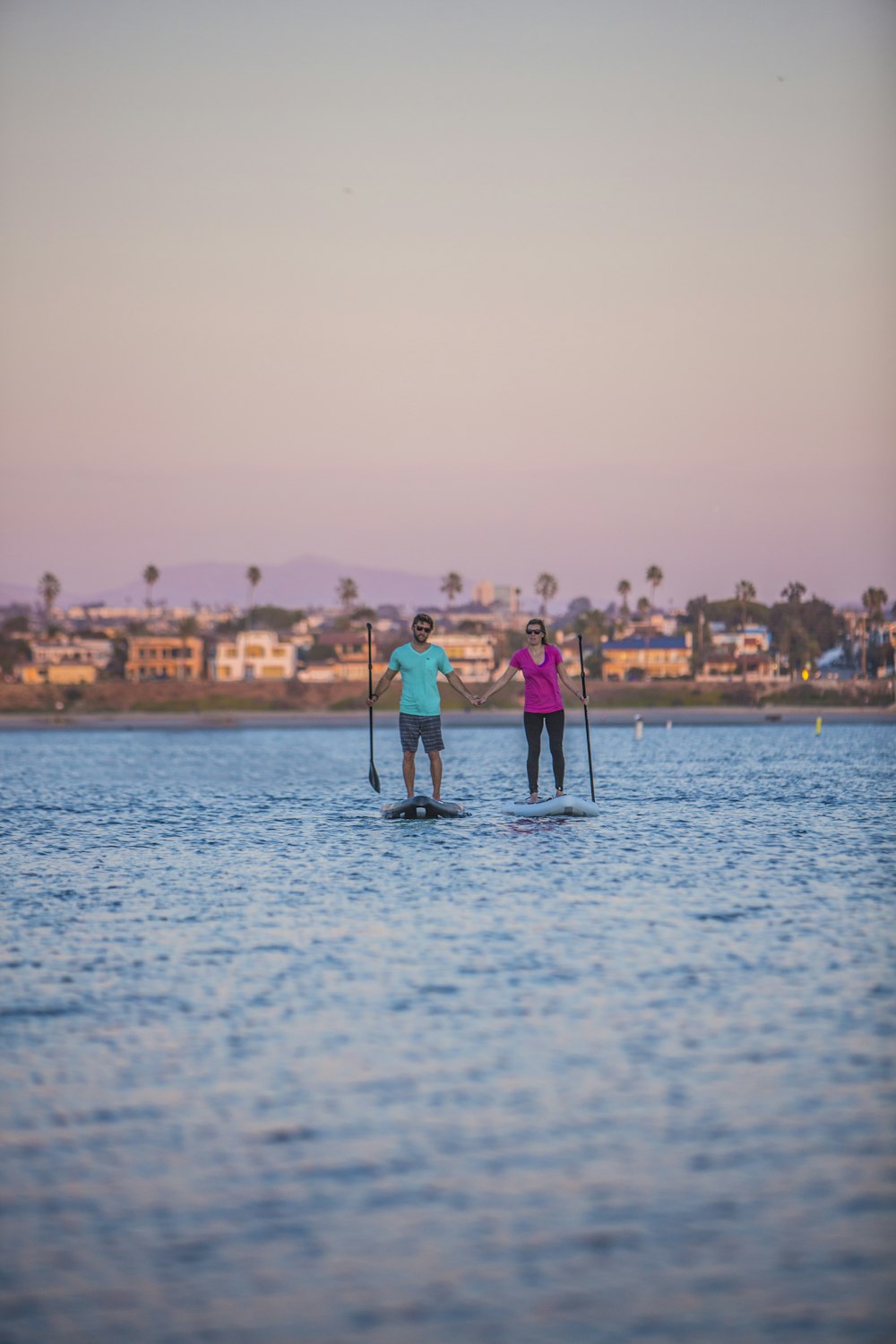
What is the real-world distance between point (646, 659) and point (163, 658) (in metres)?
53.7

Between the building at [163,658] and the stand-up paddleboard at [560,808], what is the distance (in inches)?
5892

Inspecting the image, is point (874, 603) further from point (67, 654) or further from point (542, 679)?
point (542, 679)

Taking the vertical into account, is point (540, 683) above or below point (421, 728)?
above

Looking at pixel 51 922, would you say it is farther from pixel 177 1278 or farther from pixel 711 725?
pixel 711 725

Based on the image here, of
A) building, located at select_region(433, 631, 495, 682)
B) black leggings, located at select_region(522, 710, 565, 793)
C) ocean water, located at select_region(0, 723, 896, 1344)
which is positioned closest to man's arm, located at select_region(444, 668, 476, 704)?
black leggings, located at select_region(522, 710, 565, 793)

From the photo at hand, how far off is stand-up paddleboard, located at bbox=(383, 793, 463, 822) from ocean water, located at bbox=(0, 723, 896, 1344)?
432 cm

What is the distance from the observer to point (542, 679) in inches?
739

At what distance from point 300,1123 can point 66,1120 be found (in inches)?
43.0

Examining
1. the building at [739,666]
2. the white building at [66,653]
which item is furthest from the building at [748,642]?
the white building at [66,653]

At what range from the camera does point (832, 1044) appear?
8.09 m

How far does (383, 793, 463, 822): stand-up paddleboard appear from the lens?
69.0ft

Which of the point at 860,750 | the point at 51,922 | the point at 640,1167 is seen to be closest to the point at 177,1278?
the point at 640,1167

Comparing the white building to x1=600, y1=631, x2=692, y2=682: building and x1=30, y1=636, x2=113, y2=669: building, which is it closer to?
x1=30, y1=636, x2=113, y2=669: building

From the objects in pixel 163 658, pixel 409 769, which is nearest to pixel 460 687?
pixel 409 769
